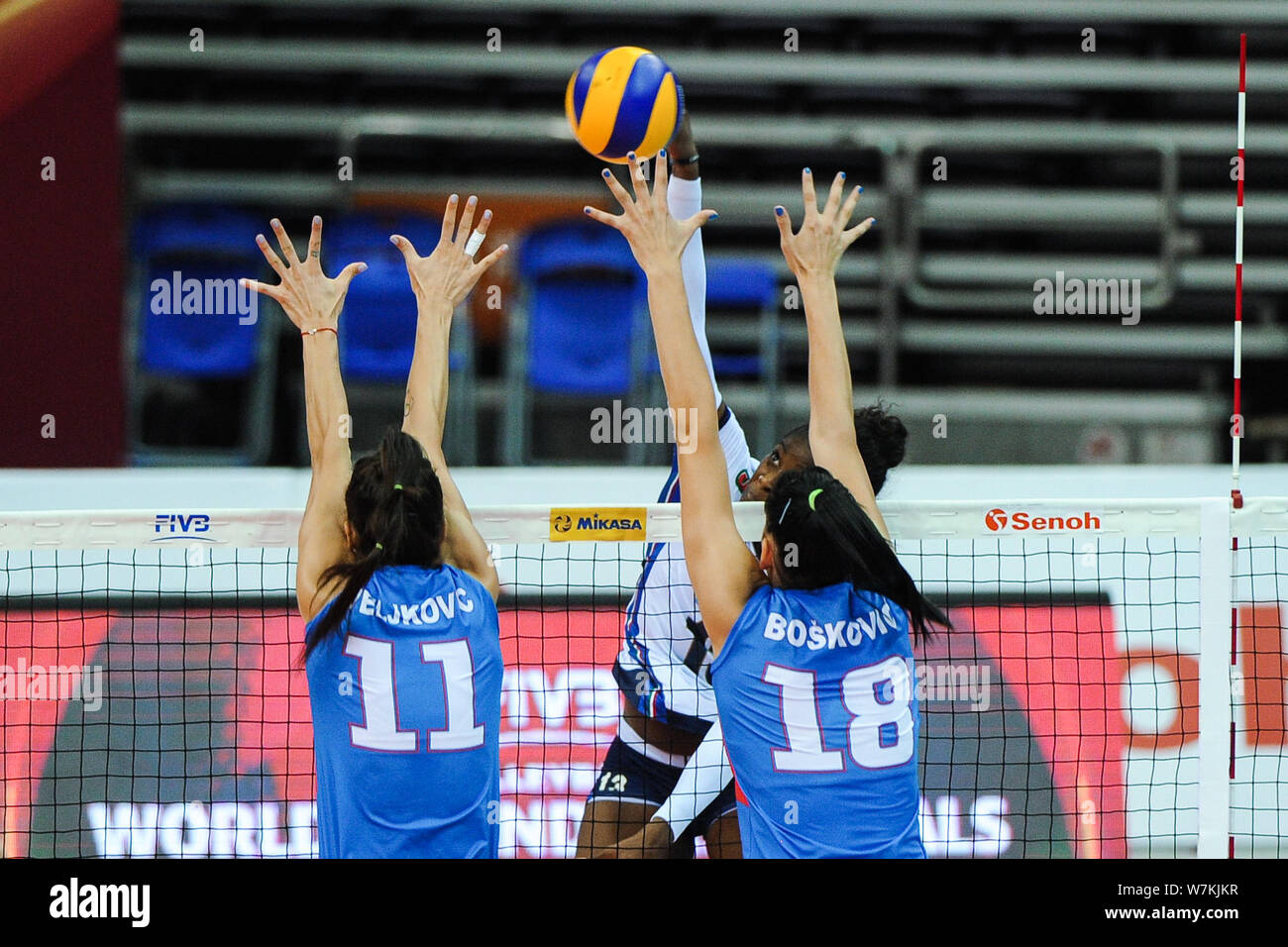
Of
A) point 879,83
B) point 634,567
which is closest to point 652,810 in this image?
point 634,567

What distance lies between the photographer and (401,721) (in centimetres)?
313

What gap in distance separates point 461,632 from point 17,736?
8.29ft

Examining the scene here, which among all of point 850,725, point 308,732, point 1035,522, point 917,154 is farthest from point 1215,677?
point 917,154

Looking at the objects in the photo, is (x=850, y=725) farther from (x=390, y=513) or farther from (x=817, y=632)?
(x=390, y=513)

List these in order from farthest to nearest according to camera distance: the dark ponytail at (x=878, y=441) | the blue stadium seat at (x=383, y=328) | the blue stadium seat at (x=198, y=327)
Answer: the blue stadium seat at (x=198, y=327) → the blue stadium seat at (x=383, y=328) → the dark ponytail at (x=878, y=441)

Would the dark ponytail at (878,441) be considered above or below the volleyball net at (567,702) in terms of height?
above

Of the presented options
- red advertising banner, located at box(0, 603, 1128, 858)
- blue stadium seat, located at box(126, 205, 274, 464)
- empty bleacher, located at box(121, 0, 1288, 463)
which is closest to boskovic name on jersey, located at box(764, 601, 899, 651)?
red advertising banner, located at box(0, 603, 1128, 858)

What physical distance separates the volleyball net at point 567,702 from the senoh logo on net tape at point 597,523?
0.64 metres

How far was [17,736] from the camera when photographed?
4.94 m

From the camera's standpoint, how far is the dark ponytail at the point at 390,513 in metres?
3.19

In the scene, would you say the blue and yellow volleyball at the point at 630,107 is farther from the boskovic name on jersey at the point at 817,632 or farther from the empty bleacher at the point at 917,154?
the empty bleacher at the point at 917,154

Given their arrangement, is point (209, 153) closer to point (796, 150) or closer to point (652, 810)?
point (796, 150)

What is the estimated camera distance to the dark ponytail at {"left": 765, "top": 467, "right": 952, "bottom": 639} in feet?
9.77

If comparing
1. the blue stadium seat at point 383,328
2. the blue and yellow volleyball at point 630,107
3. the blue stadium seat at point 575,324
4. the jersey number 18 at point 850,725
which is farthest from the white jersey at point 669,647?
the blue stadium seat at point 383,328
